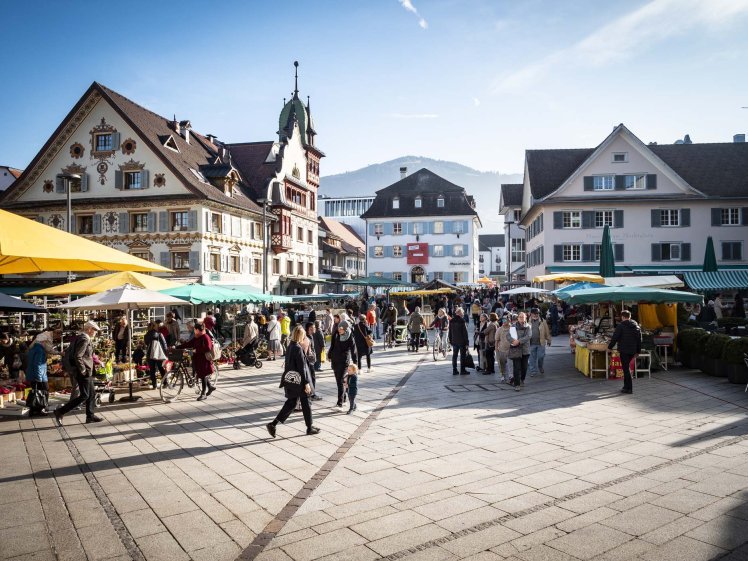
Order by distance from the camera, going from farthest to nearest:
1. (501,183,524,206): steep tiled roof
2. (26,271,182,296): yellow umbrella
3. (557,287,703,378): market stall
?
(501,183,524,206): steep tiled roof, (557,287,703,378): market stall, (26,271,182,296): yellow umbrella

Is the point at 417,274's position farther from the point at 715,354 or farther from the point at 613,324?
the point at 715,354

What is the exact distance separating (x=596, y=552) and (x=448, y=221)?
190ft

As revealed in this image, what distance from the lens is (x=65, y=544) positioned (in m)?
5.12

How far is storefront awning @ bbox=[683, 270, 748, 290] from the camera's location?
84.9 feet

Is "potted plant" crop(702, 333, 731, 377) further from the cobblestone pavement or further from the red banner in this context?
the red banner

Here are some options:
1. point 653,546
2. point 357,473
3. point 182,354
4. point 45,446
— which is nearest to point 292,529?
point 357,473

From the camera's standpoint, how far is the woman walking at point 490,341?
15.3m

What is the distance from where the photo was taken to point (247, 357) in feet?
60.1

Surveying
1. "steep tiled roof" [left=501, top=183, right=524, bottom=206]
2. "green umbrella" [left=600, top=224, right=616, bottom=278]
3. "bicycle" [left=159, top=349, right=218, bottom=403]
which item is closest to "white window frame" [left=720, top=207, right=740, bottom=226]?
"steep tiled roof" [left=501, top=183, right=524, bottom=206]

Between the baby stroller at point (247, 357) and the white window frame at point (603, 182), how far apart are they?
32.7 metres

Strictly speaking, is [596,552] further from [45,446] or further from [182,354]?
[182,354]

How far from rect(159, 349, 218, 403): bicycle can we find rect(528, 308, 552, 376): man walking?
27.2 ft

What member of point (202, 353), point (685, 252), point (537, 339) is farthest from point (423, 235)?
point (202, 353)

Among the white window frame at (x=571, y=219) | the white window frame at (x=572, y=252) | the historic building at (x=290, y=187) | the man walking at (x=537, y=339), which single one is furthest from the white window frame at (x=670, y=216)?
the man walking at (x=537, y=339)
